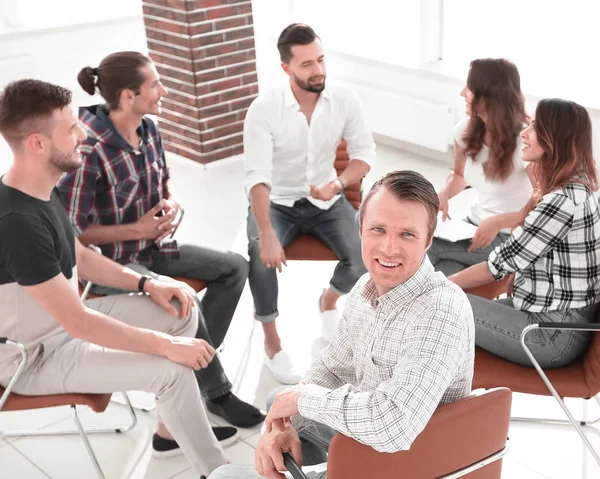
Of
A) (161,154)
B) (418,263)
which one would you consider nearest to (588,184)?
(418,263)

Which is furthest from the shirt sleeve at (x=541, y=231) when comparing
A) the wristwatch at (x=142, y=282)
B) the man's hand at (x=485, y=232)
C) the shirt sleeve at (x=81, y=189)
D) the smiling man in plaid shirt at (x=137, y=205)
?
the shirt sleeve at (x=81, y=189)

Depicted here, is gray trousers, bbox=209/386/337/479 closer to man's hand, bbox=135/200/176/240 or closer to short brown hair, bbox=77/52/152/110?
man's hand, bbox=135/200/176/240

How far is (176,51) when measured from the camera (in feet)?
18.5

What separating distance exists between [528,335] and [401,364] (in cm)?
96

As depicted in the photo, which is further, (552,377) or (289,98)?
(289,98)

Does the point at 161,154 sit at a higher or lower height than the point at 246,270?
higher

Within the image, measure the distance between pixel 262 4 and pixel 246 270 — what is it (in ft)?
12.3

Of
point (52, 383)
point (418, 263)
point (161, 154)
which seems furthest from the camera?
point (161, 154)

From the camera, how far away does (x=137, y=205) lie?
3.25m

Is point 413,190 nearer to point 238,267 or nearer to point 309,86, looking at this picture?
point 238,267

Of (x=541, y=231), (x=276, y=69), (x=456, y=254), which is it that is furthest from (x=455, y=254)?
(x=276, y=69)

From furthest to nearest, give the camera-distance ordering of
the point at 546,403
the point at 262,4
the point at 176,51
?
the point at 262,4, the point at 176,51, the point at 546,403

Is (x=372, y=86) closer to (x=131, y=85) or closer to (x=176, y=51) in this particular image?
(x=176, y=51)

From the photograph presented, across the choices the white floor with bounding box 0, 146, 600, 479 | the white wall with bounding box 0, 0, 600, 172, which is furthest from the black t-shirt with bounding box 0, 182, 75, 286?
the white wall with bounding box 0, 0, 600, 172
